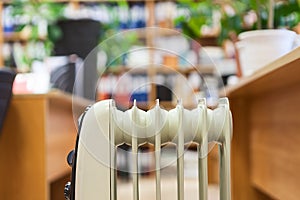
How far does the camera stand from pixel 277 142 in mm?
1758

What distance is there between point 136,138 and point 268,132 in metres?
0.98

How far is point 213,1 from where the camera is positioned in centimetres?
274

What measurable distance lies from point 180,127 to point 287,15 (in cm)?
123

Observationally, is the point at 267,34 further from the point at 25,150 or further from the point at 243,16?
the point at 25,150

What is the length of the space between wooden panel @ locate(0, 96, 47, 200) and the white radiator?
0.95 m

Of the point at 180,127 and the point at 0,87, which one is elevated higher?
the point at 180,127

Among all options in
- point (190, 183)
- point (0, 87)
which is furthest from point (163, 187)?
point (0, 87)

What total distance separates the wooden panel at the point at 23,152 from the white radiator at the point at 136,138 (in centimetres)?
95

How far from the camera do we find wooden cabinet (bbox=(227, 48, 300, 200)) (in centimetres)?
144

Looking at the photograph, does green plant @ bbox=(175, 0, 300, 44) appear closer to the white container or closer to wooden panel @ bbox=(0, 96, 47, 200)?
the white container

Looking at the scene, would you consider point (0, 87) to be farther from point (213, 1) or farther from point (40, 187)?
point (213, 1)

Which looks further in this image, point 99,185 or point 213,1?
point 213,1

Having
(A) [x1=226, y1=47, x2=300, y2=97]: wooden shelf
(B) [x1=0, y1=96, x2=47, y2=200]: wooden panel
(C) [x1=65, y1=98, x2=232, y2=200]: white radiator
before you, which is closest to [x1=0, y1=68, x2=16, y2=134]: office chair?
(B) [x1=0, y1=96, x2=47, y2=200]: wooden panel

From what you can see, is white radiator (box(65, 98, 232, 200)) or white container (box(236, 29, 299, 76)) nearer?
white radiator (box(65, 98, 232, 200))
